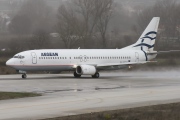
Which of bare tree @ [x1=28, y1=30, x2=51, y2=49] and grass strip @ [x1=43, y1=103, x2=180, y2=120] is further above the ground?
bare tree @ [x1=28, y1=30, x2=51, y2=49]

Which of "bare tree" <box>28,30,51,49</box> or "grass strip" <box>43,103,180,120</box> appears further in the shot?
"bare tree" <box>28,30,51,49</box>

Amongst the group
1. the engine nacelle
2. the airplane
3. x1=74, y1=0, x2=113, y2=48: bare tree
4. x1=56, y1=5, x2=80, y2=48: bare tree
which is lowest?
the engine nacelle

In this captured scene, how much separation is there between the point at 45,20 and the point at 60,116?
196ft

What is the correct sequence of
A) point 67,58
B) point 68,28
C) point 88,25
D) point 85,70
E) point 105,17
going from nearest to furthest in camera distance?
point 85,70, point 67,58, point 68,28, point 88,25, point 105,17

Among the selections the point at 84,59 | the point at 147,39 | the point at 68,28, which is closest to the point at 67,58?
the point at 84,59

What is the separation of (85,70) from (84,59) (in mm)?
2203

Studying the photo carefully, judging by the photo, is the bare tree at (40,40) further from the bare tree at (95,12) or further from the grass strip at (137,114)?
the grass strip at (137,114)

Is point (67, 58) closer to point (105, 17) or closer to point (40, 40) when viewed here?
point (40, 40)

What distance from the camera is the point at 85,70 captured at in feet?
155

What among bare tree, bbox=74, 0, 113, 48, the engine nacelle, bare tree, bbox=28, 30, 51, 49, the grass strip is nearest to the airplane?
the engine nacelle

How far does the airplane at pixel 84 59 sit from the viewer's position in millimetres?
45938

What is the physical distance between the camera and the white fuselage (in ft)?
150

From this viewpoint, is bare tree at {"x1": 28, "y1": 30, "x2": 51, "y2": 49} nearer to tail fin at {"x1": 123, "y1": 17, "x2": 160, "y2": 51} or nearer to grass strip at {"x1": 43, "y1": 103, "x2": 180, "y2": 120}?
tail fin at {"x1": 123, "y1": 17, "x2": 160, "y2": 51}

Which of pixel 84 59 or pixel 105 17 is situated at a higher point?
pixel 105 17
